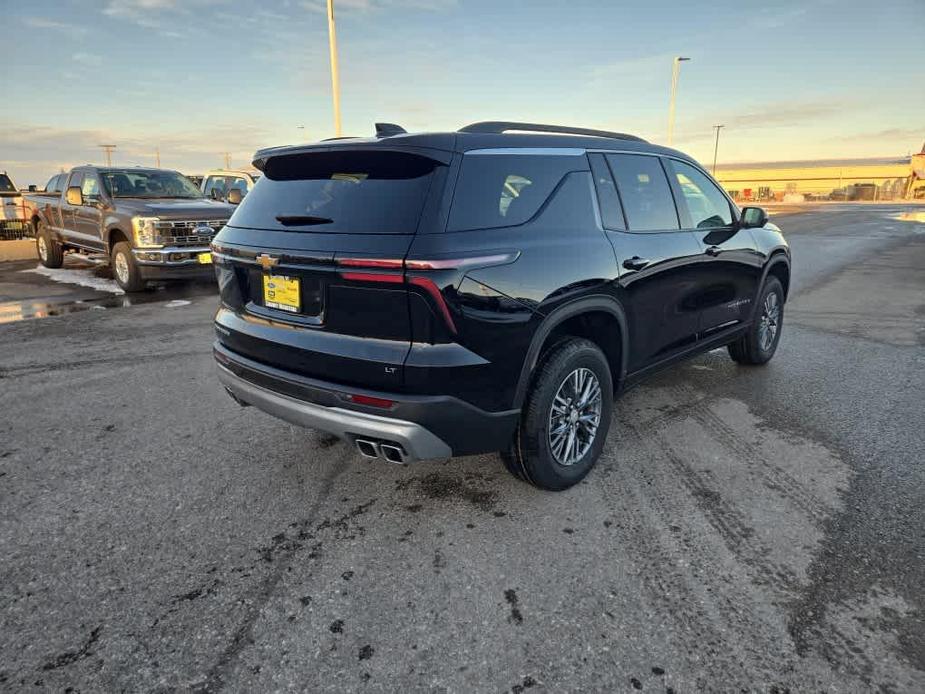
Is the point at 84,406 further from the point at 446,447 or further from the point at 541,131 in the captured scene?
the point at 541,131

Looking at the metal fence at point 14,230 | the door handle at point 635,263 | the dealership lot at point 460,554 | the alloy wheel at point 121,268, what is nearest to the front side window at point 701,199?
the door handle at point 635,263

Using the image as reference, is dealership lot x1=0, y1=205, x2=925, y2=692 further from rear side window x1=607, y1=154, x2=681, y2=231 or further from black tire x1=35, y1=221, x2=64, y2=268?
black tire x1=35, y1=221, x2=64, y2=268

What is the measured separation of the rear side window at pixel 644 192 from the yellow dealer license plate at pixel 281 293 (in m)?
1.98

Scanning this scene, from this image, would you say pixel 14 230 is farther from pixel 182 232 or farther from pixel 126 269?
pixel 182 232

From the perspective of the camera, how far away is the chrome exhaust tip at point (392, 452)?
2735 mm

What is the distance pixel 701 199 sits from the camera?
4.61m

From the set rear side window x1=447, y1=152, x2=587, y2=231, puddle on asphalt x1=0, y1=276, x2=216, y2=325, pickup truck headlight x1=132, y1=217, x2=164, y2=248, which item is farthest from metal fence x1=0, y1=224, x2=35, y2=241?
rear side window x1=447, y1=152, x2=587, y2=231

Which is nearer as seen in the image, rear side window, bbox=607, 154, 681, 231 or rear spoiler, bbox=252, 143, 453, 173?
rear spoiler, bbox=252, 143, 453, 173

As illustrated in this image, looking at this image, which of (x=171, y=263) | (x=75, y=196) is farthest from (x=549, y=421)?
(x=75, y=196)

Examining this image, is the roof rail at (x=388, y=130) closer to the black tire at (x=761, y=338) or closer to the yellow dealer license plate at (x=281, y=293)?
the yellow dealer license plate at (x=281, y=293)

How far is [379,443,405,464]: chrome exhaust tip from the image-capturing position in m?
2.73

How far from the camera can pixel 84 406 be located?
15.4 feet

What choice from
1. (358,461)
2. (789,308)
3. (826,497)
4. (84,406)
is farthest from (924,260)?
(84,406)

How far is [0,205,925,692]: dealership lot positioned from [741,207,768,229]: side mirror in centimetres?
Answer: 136
